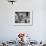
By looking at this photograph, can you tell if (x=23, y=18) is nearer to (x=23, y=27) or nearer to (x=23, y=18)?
(x=23, y=18)

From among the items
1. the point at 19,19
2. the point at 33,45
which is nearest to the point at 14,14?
the point at 19,19

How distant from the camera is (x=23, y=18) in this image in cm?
492

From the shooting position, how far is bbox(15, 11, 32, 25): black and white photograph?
4891 millimetres

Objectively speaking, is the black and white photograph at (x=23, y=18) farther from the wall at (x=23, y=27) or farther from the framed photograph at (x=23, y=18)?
the wall at (x=23, y=27)

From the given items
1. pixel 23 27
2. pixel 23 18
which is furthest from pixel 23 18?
pixel 23 27

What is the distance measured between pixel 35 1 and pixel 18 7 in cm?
66

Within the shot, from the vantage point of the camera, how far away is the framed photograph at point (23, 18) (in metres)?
4.88

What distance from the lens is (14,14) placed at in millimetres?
4926

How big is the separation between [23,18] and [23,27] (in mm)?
331

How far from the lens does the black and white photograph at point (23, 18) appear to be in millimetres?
4891

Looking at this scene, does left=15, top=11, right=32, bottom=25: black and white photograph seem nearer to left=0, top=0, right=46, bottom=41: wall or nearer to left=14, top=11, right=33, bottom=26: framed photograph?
left=14, top=11, right=33, bottom=26: framed photograph

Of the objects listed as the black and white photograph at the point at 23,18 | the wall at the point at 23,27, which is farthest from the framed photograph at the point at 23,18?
the wall at the point at 23,27

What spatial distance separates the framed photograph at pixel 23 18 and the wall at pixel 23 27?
11cm

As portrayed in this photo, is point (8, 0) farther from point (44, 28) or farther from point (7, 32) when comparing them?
point (44, 28)
